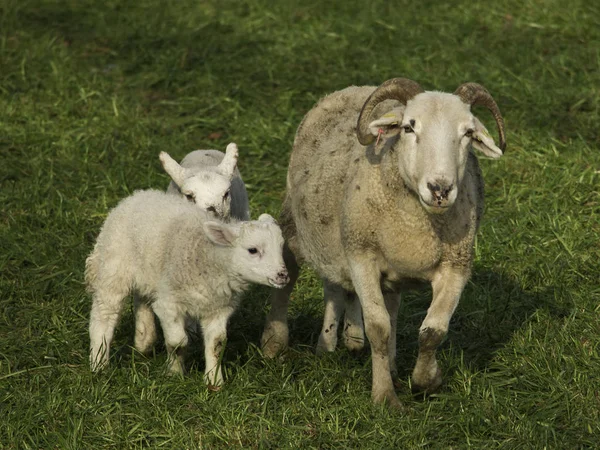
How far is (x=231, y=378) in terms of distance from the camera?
23.3 ft

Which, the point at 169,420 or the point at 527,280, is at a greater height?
the point at 169,420

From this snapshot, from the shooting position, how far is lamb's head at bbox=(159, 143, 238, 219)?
7.91 meters

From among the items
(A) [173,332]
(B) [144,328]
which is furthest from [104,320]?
(A) [173,332]

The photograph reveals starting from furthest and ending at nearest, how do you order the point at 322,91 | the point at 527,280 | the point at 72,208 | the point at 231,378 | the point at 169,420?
the point at 322,91, the point at 72,208, the point at 527,280, the point at 231,378, the point at 169,420

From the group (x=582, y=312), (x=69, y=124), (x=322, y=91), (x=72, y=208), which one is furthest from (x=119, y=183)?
(x=582, y=312)

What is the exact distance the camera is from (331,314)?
7895mm

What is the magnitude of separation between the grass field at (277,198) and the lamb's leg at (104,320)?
115mm

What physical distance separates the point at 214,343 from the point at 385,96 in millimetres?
1796

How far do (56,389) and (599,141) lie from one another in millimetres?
6151

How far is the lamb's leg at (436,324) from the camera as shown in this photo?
664 centimetres

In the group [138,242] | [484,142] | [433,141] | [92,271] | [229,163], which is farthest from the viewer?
[229,163]

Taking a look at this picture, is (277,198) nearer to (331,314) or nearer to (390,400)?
(331,314)

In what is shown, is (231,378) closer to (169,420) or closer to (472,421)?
(169,420)

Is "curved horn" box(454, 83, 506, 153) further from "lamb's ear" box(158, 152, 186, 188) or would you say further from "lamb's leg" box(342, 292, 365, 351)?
"lamb's ear" box(158, 152, 186, 188)
